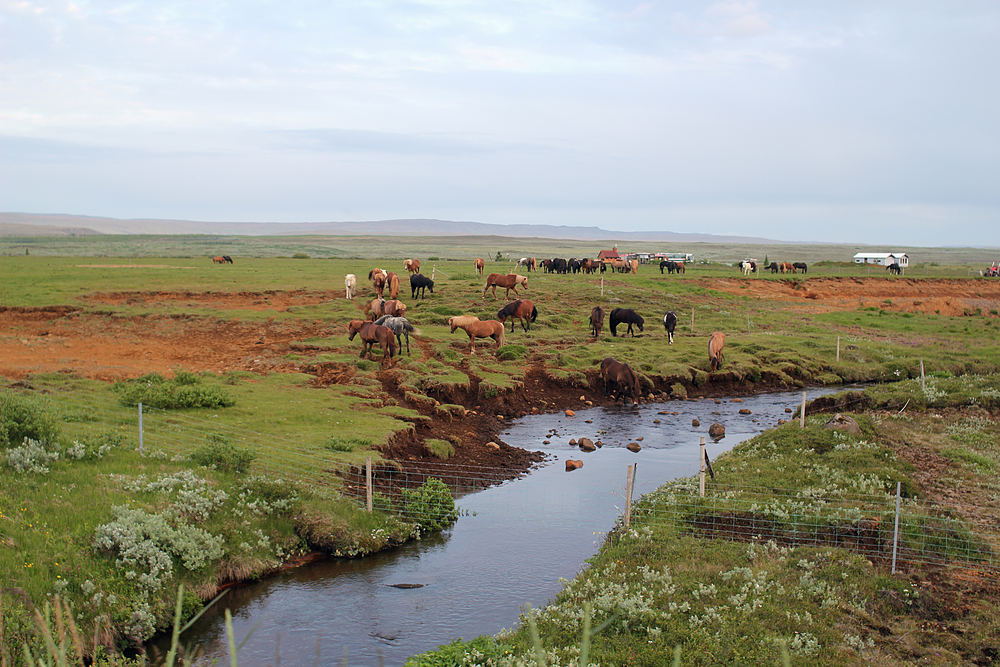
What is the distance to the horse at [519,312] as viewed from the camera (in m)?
32.5

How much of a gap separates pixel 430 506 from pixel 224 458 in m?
3.94

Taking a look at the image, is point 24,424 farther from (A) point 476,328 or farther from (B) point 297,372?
(A) point 476,328

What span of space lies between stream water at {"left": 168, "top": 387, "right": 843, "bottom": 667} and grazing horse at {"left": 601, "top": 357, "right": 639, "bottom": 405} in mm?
6005

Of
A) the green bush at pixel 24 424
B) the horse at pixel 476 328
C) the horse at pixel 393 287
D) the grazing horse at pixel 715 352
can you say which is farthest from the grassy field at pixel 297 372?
the horse at pixel 393 287

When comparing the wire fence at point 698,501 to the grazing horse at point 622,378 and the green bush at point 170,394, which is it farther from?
the grazing horse at point 622,378

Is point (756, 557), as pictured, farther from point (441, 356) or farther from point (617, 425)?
point (441, 356)

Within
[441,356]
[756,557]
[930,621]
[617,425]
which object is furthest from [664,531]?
[441,356]

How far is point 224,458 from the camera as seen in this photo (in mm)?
13789

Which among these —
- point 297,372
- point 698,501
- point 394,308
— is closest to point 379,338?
point 297,372

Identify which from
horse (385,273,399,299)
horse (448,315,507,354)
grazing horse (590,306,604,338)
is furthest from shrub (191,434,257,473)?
horse (385,273,399,299)

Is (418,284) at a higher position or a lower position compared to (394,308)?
higher

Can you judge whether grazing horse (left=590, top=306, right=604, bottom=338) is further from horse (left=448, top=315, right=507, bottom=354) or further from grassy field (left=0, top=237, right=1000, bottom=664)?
horse (left=448, top=315, right=507, bottom=354)

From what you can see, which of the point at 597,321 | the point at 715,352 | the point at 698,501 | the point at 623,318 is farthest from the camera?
the point at 623,318

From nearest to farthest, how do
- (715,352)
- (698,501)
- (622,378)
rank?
(698,501), (622,378), (715,352)
